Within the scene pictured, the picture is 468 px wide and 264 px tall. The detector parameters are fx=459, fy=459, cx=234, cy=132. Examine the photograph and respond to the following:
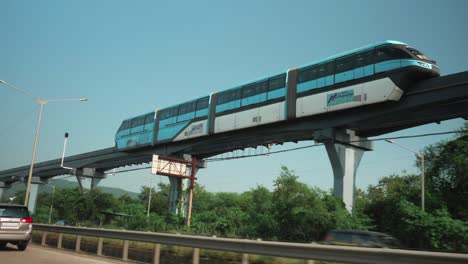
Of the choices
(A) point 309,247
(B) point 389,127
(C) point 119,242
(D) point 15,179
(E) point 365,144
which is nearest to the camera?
(A) point 309,247

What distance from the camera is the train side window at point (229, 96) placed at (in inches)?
1518

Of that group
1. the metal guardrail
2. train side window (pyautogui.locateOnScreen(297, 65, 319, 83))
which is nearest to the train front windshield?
train side window (pyautogui.locateOnScreen(297, 65, 319, 83))

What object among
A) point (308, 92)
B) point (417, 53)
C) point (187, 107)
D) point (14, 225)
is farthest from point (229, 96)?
point (14, 225)

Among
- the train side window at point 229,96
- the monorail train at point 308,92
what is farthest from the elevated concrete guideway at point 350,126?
the train side window at point 229,96

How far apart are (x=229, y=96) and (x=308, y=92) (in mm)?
9346

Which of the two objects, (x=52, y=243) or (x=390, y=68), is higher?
(x=390, y=68)

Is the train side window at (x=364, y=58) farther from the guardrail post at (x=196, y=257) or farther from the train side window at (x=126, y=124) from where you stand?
the train side window at (x=126, y=124)

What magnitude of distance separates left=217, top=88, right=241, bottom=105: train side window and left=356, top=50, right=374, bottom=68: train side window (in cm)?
1236

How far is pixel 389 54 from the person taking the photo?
87.2ft

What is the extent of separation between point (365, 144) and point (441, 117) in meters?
8.03

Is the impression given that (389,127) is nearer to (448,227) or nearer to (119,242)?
(448,227)

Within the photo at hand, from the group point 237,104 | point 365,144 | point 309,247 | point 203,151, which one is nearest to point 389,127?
Result: point 365,144

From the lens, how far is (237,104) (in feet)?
127

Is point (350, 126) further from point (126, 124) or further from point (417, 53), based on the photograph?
point (126, 124)
